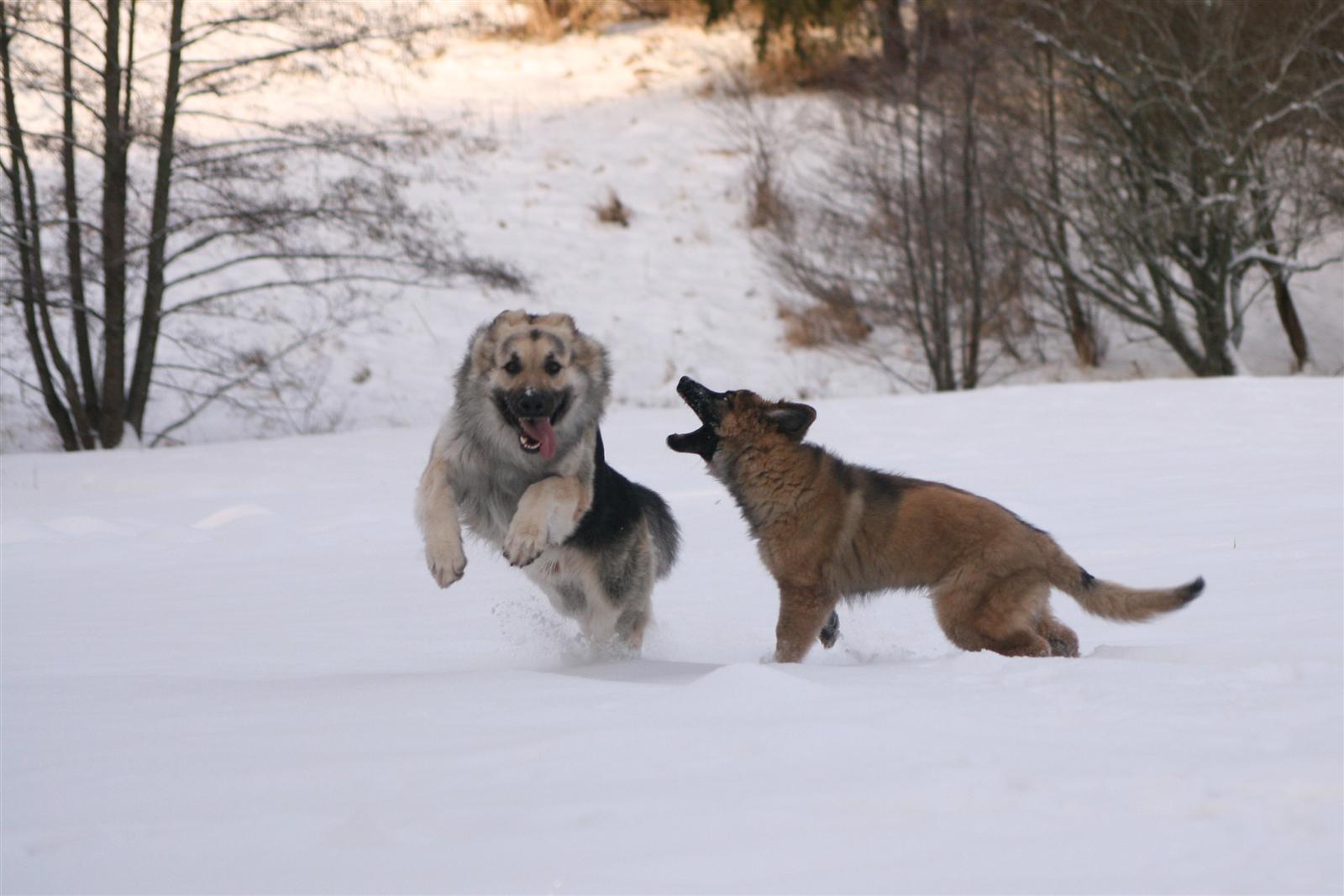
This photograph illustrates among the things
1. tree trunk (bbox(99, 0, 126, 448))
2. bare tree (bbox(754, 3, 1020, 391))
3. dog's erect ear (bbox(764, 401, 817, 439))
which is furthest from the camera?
bare tree (bbox(754, 3, 1020, 391))

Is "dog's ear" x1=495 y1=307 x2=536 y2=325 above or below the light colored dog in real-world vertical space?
above

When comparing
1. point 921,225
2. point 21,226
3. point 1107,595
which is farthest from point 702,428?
point 921,225

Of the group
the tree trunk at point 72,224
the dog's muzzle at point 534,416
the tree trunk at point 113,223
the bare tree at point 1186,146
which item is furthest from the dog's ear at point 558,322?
the bare tree at point 1186,146

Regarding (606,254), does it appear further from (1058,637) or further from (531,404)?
(1058,637)

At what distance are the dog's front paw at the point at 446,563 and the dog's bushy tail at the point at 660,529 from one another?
133 centimetres

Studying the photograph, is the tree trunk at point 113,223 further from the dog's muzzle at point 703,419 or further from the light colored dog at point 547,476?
the dog's muzzle at point 703,419

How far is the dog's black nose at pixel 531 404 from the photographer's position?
18.0ft

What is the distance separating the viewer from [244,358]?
48.3 feet

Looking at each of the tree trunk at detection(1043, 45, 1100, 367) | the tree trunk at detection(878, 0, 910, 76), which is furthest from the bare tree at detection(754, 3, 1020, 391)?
the tree trunk at detection(1043, 45, 1100, 367)

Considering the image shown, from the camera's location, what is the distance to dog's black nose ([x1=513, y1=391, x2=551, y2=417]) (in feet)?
18.0

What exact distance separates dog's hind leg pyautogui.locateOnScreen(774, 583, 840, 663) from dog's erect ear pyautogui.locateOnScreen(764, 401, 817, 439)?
2.35ft

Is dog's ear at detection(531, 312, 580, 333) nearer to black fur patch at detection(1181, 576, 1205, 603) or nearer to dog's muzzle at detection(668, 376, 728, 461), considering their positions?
dog's muzzle at detection(668, 376, 728, 461)

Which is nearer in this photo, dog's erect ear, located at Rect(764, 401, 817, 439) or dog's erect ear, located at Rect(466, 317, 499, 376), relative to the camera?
dog's erect ear, located at Rect(764, 401, 817, 439)

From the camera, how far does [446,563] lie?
17.1 ft
